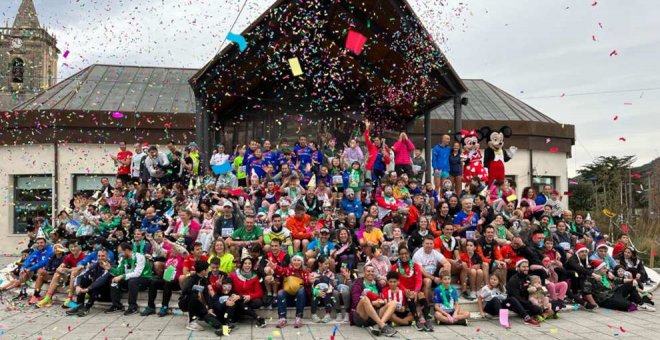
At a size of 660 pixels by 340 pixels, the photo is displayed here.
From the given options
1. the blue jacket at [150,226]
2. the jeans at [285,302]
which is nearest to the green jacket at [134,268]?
the blue jacket at [150,226]

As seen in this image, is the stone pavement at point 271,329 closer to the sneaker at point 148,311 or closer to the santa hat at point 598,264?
the sneaker at point 148,311

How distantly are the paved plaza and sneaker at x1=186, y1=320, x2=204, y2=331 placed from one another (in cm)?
11

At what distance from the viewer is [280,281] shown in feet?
28.7

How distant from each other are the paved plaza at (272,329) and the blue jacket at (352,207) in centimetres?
351

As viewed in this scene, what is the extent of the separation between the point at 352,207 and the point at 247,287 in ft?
12.4

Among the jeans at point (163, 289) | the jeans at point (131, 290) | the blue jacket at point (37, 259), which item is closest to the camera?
the jeans at point (163, 289)

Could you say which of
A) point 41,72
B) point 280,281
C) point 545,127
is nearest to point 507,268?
point 280,281

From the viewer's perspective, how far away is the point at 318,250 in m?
9.37

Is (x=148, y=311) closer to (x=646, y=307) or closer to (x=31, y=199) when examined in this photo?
(x=646, y=307)

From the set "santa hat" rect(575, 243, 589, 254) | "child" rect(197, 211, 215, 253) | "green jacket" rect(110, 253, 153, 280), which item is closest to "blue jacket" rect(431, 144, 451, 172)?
"santa hat" rect(575, 243, 589, 254)

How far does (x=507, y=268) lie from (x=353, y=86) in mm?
8917

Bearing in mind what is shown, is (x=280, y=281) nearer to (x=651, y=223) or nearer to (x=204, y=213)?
(x=204, y=213)

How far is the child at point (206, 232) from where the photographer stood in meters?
9.91

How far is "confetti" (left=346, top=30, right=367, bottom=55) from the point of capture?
14727 mm
